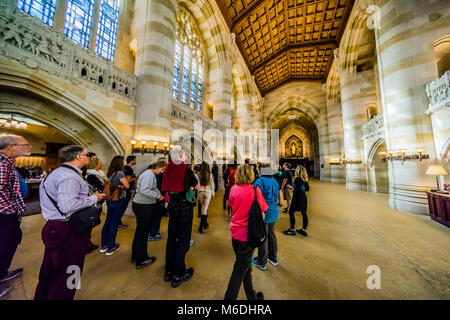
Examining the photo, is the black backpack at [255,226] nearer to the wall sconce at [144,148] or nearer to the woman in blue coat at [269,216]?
the woman in blue coat at [269,216]

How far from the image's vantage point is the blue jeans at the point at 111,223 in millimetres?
2809

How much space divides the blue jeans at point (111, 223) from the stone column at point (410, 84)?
30.6ft

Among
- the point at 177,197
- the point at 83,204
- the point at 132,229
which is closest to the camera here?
the point at 83,204

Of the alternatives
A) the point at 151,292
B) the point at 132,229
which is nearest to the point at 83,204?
the point at 151,292

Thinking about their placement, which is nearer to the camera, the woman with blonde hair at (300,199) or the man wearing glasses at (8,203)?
the man wearing glasses at (8,203)

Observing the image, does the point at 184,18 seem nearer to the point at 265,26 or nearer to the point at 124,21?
the point at 124,21

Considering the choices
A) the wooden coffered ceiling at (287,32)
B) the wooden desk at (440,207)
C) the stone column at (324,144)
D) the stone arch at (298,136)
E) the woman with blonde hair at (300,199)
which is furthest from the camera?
the stone arch at (298,136)

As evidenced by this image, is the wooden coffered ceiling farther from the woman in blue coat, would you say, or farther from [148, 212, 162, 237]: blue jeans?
→ [148, 212, 162, 237]: blue jeans

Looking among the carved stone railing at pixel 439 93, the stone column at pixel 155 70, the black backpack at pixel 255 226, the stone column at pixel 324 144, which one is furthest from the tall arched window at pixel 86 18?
the stone column at pixel 324 144

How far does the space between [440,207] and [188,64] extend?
510 inches

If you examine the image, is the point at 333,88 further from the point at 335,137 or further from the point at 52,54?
the point at 52,54

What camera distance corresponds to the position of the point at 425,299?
6.10ft

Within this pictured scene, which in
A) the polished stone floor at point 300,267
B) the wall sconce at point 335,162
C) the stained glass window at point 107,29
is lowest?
the polished stone floor at point 300,267
